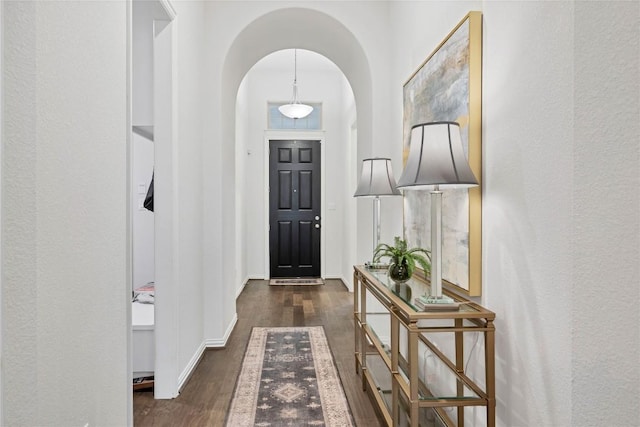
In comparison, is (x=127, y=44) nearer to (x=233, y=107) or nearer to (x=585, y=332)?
(x=585, y=332)

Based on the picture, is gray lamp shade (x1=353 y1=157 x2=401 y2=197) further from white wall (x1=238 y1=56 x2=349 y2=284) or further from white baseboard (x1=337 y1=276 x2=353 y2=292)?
white wall (x1=238 y1=56 x2=349 y2=284)

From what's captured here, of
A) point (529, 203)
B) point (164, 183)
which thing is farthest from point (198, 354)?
point (529, 203)

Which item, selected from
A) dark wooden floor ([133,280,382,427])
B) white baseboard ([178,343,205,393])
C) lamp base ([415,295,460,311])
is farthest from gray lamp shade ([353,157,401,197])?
white baseboard ([178,343,205,393])

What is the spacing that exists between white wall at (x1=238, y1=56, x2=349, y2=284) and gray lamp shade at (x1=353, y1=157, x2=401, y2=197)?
149 inches

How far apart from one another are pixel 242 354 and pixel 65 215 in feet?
7.46

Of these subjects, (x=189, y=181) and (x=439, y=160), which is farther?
(x=189, y=181)

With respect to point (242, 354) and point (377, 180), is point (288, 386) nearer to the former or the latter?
point (242, 354)

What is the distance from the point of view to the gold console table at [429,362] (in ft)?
5.00

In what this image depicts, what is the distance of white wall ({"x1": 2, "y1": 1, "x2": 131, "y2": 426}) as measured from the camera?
3.32 ft

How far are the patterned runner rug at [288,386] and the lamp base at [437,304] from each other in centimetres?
96

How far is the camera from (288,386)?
8.73 ft

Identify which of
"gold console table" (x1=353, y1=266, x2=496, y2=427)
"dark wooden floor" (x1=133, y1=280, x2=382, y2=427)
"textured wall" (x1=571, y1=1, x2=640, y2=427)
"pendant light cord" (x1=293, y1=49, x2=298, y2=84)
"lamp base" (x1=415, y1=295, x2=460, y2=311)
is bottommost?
"dark wooden floor" (x1=133, y1=280, x2=382, y2=427)

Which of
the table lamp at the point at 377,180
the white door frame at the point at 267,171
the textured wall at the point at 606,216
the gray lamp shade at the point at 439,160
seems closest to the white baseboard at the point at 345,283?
the white door frame at the point at 267,171

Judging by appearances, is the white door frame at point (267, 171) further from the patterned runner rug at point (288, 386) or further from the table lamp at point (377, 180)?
the table lamp at point (377, 180)
